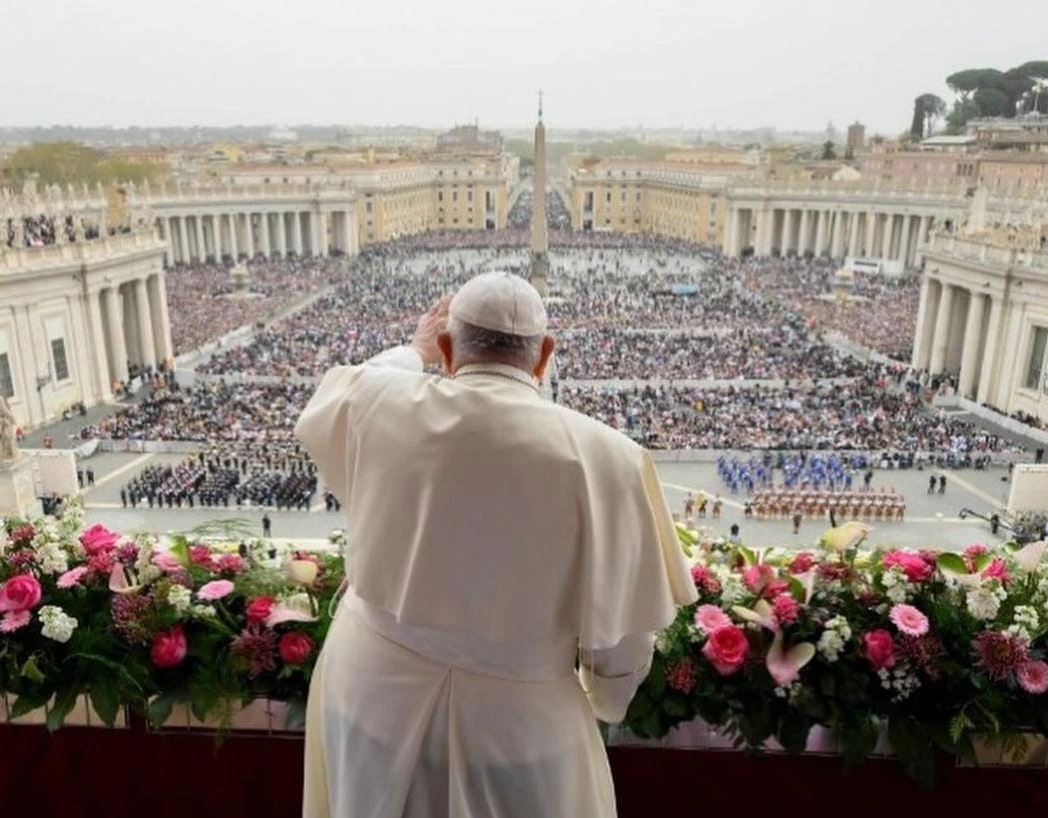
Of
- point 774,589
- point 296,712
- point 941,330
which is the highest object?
point 774,589

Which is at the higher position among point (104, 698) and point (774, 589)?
point (774, 589)

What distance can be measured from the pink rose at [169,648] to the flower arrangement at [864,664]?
1819mm

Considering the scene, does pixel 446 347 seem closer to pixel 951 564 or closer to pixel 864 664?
pixel 864 664

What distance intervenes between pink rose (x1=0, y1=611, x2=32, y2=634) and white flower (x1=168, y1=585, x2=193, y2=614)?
0.58 meters

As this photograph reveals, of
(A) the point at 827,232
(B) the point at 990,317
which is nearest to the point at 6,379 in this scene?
(B) the point at 990,317

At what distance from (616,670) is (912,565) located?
1.70 metres

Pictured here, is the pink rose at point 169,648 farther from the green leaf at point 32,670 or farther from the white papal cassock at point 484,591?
the white papal cassock at point 484,591

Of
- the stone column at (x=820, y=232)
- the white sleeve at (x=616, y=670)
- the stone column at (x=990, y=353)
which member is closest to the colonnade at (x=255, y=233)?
the stone column at (x=820, y=232)

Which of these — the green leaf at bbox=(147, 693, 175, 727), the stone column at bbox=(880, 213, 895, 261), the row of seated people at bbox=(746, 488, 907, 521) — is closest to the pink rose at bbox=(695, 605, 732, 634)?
the green leaf at bbox=(147, 693, 175, 727)

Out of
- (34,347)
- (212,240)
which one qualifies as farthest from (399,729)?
(212,240)

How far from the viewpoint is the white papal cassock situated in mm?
2355

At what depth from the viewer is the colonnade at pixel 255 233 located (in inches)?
2303

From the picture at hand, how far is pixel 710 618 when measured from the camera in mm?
3465

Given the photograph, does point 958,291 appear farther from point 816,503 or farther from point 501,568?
point 501,568
